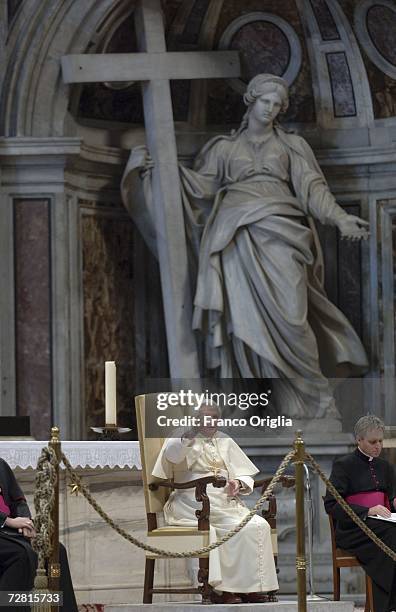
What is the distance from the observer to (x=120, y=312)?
12547 mm

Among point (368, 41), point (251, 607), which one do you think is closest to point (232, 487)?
point (251, 607)

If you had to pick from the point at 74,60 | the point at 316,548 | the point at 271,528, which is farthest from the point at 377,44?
the point at 271,528

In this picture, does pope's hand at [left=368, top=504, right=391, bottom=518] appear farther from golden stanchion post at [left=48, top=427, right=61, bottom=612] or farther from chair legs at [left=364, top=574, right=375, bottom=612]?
golden stanchion post at [left=48, top=427, right=61, bottom=612]

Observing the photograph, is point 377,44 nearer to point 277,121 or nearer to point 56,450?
point 277,121

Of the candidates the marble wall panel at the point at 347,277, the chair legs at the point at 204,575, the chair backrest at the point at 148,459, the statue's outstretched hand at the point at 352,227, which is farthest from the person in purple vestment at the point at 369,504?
the marble wall panel at the point at 347,277

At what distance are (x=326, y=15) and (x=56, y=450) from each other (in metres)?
4.96

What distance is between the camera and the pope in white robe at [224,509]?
30.6ft

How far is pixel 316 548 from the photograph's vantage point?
459 inches

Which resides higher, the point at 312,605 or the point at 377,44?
the point at 377,44

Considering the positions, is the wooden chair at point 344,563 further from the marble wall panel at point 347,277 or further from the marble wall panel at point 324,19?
the marble wall panel at point 324,19

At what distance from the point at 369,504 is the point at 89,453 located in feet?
5.07

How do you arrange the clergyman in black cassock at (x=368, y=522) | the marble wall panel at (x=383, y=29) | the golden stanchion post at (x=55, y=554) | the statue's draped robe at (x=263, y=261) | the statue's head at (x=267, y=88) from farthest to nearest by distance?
the marble wall panel at (x=383, y=29), the statue's head at (x=267, y=88), the statue's draped robe at (x=263, y=261), the clergyman in black cassock at (x=368, y=522), the golden stanchion post at (x=55, y=554)

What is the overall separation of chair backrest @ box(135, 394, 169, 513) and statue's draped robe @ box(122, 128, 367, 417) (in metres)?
2.16

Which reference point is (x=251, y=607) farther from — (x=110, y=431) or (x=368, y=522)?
(x=110, y=431)
